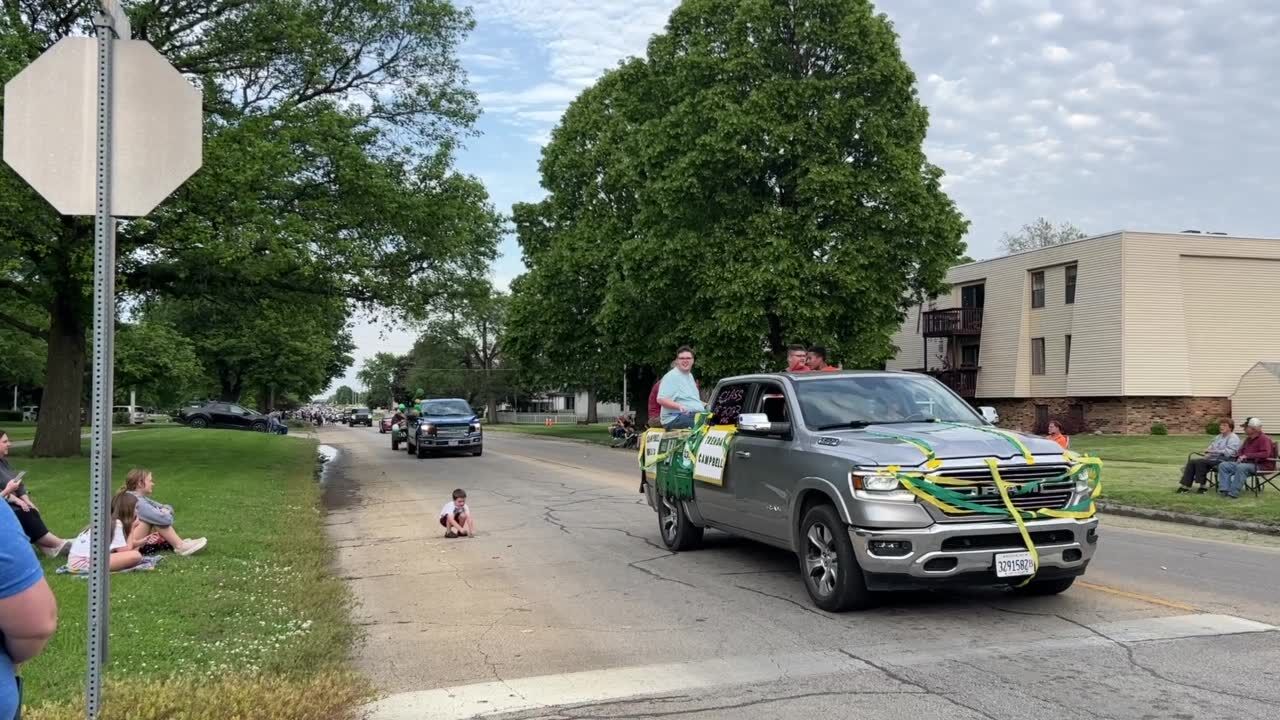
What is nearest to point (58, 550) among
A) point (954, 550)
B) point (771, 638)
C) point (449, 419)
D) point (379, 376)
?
point (771, 638)

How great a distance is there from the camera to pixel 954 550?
21.2 feet

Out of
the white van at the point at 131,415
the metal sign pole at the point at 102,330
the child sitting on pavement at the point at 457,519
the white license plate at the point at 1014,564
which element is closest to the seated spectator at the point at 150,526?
the child sitting on pavement at the point at 457,519

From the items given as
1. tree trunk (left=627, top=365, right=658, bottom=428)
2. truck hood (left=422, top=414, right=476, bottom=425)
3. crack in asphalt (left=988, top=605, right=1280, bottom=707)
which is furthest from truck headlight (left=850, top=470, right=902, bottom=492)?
tree trunk (left=627, top=365, right=658, bottom=428)

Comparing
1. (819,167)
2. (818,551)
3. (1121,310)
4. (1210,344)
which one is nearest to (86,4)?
(819,167)

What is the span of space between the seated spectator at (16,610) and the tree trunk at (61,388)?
76.3ft

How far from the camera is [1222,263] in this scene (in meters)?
40.8

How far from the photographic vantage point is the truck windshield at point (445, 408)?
29.5 meters

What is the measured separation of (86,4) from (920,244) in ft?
72.3

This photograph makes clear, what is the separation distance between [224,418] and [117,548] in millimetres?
50239

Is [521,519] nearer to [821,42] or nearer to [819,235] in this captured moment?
[819,235]

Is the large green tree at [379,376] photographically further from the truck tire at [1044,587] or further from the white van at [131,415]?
the truck tire at [1044,587]

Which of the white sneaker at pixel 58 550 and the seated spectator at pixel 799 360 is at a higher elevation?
the seated spectator at pixel 799 360

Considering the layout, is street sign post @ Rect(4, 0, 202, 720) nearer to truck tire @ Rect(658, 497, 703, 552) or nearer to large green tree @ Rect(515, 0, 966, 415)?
truck tire @ Rect(658, 497, 703, 552)

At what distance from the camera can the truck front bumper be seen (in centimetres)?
645
